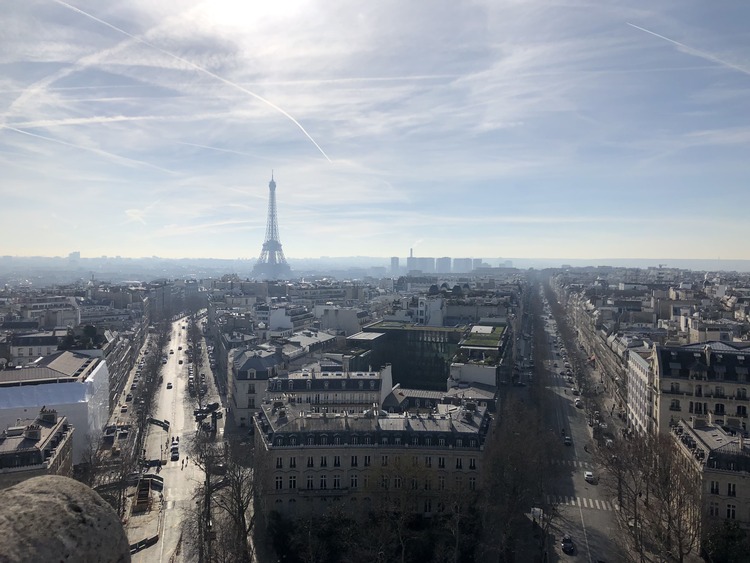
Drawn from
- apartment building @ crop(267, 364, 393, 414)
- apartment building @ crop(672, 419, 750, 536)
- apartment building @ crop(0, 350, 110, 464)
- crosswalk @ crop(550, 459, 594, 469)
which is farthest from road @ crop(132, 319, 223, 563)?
apartment building @ crop(672, 419, 750, 536)

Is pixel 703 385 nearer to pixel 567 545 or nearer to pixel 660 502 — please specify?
pixel 660 502

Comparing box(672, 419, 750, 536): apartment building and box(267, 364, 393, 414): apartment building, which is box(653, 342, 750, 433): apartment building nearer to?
box(672, 419, 750, 536): apartment building

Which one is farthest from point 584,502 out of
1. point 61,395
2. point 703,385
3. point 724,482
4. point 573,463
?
point 61,395

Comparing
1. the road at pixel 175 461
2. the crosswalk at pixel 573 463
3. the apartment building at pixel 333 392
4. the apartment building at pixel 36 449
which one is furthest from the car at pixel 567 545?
the apartment building at pixel 36 449

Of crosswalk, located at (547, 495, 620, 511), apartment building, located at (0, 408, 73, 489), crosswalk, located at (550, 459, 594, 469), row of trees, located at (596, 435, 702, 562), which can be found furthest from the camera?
crosswalk, located at (550, 459, 594, 469)

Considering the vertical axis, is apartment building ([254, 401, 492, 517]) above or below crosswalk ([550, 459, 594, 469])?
above

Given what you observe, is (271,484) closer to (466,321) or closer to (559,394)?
(559,394)
